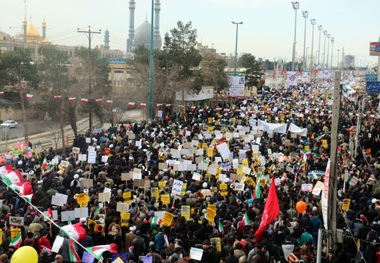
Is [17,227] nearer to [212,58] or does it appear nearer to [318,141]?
[318,141]

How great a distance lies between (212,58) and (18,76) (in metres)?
24.5

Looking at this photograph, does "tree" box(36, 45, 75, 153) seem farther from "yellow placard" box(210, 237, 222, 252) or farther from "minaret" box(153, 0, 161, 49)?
"minaret" box(153, 0, 161, 49)

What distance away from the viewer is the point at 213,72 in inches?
2048

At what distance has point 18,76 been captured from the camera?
32.1 metres

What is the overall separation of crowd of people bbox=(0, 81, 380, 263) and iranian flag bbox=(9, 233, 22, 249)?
57mm

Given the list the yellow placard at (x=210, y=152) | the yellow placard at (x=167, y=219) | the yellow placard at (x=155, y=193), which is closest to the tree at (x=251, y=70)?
the yellow placard at (x=210, y=152)

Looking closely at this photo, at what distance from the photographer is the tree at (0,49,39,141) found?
31952 mm

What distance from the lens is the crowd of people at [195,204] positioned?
9.91 metres

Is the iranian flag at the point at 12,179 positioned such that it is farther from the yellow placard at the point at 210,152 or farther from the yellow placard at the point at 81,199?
the yellow placard at the point at 210,152

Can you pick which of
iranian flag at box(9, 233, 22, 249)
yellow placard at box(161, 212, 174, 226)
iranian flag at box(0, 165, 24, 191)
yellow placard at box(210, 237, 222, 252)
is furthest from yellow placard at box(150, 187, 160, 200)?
iranian flag at box(9, 233, 22, 249)

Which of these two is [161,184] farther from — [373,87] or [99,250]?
[373,87]

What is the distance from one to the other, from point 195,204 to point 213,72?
1575 inches

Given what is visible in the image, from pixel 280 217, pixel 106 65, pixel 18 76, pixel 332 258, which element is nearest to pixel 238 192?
pixel 280 217

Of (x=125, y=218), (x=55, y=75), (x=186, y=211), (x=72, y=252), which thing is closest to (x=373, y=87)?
(x=55, y=75)
